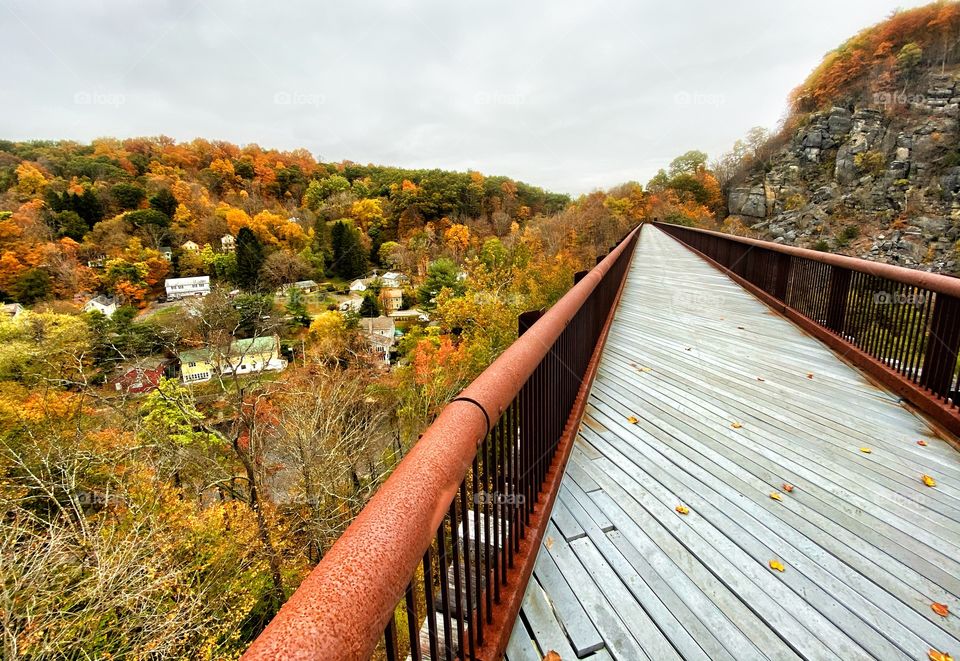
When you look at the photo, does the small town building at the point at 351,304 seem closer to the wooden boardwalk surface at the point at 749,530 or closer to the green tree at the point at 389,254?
the green tree at the point at 389,254

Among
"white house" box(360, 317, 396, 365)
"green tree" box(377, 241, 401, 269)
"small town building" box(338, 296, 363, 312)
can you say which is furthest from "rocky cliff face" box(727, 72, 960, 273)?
"green tree" box(377, 241, 401, 269)

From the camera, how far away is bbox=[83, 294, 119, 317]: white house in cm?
4691

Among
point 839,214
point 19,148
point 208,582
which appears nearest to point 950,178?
point 839,214

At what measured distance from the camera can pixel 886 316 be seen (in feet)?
14.2

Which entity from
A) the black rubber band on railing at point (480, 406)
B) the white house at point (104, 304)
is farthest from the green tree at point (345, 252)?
the black rubber band on railing at point (480, 406)

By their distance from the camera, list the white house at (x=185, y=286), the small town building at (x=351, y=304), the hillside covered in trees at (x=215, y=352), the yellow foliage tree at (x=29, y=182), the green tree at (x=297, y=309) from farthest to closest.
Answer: the yellow foliage tree at (x=29, y=182)
the white house at (x=185, y=286)
the small town building at (x=351, y=304)
the green tree at (x=297, y=309)
the hillside covered in trees at (x=215, y=352)

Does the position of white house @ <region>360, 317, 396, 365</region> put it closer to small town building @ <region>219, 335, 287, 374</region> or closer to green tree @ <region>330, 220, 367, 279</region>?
small town building @ <region>219, 335, 287, 374</region>

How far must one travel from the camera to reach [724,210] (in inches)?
2140

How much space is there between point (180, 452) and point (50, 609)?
6.94 m

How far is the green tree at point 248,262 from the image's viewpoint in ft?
200

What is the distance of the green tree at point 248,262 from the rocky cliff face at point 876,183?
67.6m


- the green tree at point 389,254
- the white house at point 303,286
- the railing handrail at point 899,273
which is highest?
the railing handrail at point 899,273

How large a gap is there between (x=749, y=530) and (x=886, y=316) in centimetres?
364

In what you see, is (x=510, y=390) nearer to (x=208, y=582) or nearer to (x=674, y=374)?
(x=674, y=374)
